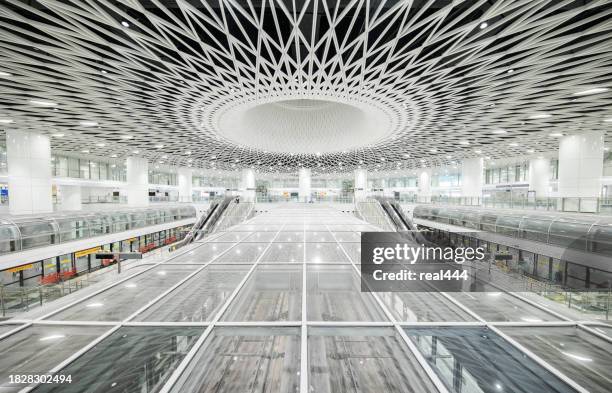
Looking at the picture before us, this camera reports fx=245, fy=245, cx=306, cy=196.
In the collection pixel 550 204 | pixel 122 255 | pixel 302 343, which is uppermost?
pixel 550 204

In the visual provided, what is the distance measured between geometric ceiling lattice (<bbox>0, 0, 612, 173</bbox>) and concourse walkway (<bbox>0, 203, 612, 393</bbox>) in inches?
289

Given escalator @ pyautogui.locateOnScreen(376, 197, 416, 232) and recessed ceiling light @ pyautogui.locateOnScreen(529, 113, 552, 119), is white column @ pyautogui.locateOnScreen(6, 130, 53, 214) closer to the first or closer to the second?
escalator @ pyautogui.locateOnScreen(376, 197, 416, 232)

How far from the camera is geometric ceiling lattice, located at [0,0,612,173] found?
7.07 m

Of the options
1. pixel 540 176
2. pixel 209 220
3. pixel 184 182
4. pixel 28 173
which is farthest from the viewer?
pixel 184 182

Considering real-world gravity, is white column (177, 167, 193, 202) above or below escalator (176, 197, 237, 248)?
above

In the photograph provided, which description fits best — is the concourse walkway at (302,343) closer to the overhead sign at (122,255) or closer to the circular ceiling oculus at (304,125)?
the overhead sign at (122,255)

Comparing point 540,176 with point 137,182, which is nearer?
point 137,182

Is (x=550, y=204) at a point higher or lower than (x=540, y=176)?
lower

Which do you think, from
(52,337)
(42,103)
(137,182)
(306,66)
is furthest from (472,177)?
(137,182)

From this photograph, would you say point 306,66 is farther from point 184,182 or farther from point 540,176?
point 184,182

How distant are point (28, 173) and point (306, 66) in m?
21.5

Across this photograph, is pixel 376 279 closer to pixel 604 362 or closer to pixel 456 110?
pixel 604 362

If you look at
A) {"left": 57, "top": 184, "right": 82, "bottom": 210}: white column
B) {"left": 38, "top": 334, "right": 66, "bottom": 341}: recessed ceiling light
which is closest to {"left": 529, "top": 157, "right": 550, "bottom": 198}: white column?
{"left": 38, "top": 334, "right": 66, "bottom": 341}: recessed ceiling light

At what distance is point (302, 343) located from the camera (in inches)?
141
